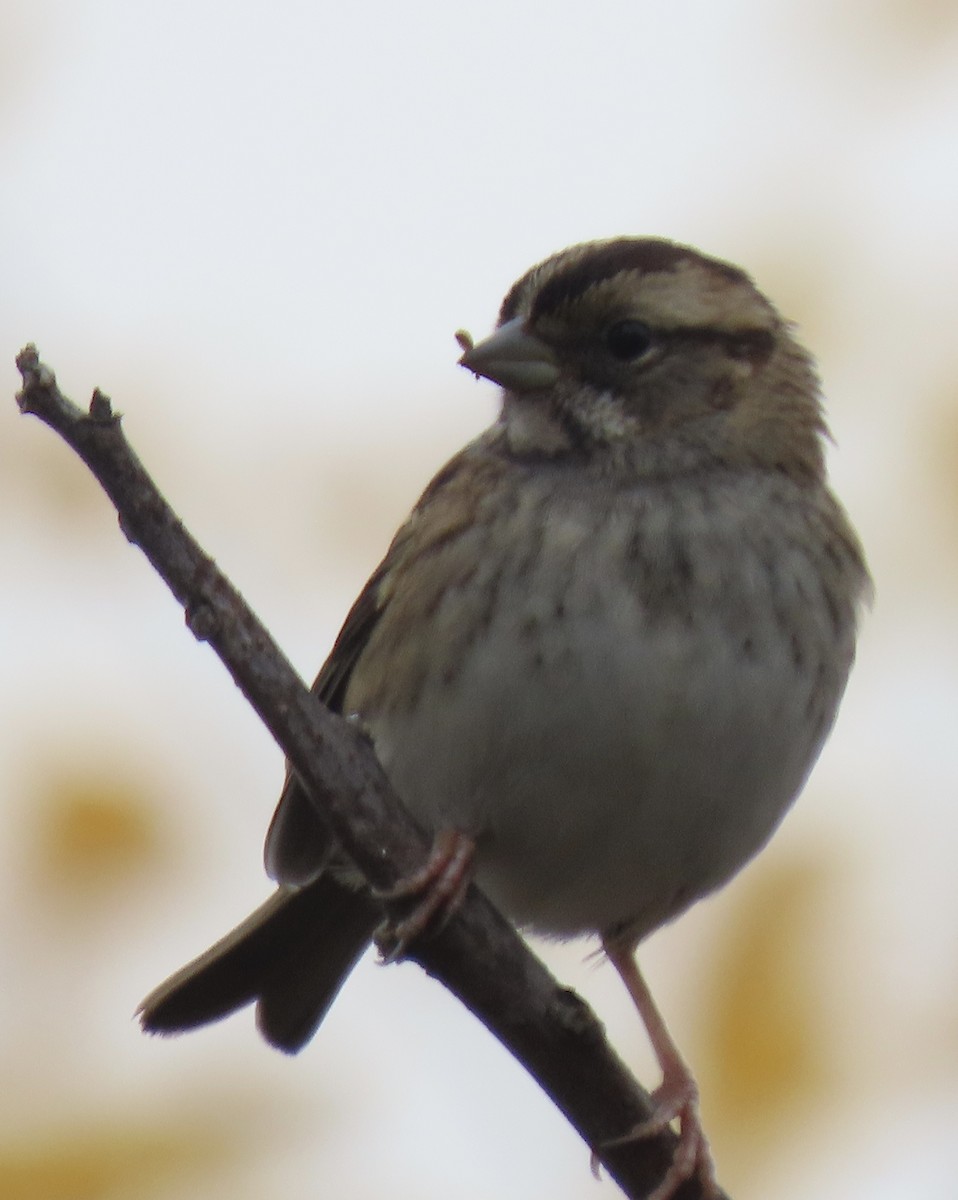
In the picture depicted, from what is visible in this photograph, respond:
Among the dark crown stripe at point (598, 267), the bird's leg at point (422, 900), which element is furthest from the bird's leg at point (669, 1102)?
the dark crown stripe at point (598, 267)

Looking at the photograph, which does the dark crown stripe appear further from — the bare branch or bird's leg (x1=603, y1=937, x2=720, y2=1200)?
bird's leg (x1=603, y1=937, x2=720, y2=1200)

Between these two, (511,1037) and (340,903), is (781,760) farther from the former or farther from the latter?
(340,903)

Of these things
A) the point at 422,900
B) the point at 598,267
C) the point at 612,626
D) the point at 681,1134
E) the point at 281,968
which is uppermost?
the point at 598,267

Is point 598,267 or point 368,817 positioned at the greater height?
point 598,267

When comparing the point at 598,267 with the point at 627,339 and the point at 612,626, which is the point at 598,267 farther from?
the point at 612,626

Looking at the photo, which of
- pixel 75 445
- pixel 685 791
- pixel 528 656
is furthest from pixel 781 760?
pixel 75 445

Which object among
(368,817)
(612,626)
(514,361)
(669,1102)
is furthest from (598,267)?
(669,1102)
